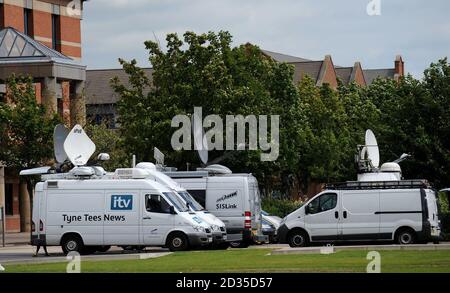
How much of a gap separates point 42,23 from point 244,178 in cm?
3396

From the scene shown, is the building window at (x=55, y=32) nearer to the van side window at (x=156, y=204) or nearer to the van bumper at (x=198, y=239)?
the van side window at (x=156, y=204)

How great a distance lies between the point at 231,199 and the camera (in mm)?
34656

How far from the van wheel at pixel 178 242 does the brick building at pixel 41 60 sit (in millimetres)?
19329

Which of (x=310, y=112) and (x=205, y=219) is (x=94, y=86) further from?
(x=205, y=219)

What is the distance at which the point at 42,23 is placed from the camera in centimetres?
6569

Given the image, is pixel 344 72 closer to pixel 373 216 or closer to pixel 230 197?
pixel 230 197

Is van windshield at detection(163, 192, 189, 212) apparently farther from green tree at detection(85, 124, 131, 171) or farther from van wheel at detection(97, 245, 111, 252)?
green tree at detection(85, 124, 131, 171)

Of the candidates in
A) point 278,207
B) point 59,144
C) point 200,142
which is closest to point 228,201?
point 59,144

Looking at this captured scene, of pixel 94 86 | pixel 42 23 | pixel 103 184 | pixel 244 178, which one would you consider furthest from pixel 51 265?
pixel 94 86

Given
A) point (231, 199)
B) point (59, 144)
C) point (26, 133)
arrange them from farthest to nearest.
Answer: point (26, 133) → point (59, 144) → point (231, 199)

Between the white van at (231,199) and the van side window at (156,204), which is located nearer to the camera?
the van side window at (156,204)

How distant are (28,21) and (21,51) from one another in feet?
29.9

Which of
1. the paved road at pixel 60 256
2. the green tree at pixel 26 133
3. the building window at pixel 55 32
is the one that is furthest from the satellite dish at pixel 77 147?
the building window at pixel 55 32

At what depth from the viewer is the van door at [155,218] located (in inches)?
1256
